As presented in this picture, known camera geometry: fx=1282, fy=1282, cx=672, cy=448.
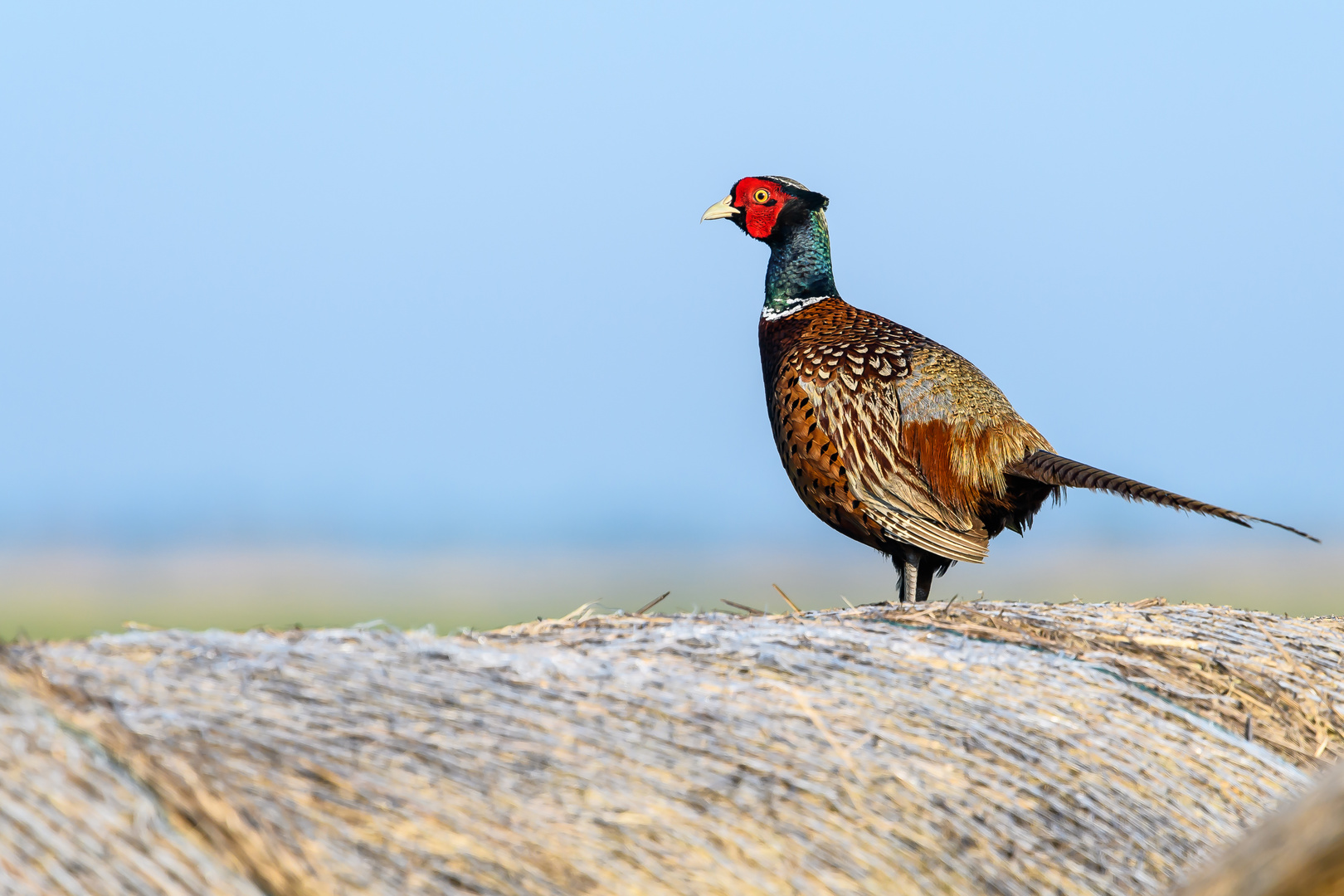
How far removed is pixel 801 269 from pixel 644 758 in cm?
620

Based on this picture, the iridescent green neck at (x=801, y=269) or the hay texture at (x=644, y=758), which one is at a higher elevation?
the iridescent green neck at (x=801, y=269)

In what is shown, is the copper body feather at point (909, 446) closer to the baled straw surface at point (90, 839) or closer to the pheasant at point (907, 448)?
the pheasant at point (907, 448)

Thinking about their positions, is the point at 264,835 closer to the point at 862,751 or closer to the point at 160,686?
the point at 160,686

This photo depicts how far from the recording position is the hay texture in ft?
10.5

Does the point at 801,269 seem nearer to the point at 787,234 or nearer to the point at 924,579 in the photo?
the point at 787,234

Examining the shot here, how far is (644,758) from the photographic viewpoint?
3906mm

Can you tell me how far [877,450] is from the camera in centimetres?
823

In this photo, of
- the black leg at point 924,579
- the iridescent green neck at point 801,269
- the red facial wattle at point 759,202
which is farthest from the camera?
the red facial wattle at point 759,202

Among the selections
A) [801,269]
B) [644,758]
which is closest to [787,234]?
[801,269]

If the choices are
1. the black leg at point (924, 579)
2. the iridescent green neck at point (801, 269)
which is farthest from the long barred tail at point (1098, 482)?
the iridescent green neck at point (801, 269)

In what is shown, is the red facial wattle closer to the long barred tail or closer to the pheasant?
the pheasant

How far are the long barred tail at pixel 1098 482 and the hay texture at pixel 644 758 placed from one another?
1.17 metres

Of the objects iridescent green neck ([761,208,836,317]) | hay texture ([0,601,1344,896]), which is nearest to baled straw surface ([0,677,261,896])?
hay texture ([0,601,1344,896])

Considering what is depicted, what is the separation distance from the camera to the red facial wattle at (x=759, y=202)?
9664 millimetres
